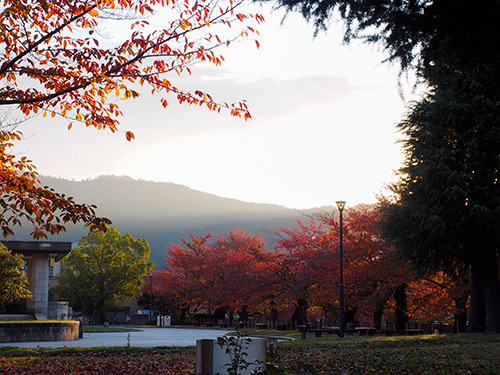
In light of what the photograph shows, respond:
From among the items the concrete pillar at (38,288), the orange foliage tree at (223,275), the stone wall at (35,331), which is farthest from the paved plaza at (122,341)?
the orange foliage tree at (223,275)

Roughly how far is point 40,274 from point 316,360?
87.7 ft

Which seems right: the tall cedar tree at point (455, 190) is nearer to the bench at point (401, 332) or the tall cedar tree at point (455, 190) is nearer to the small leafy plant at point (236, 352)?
the bench at point (401, 332)

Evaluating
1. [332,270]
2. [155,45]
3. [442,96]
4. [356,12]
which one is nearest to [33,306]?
[332,270]

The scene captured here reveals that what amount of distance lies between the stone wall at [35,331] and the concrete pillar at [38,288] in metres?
8.15

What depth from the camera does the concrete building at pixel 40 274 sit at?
1347 inches

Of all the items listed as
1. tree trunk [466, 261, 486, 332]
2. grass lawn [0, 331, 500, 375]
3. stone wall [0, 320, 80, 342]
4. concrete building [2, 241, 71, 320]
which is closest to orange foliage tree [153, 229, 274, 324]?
concrete building [2, 241, 71, 320]

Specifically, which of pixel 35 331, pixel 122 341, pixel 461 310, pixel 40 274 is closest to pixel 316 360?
pixel 122 341

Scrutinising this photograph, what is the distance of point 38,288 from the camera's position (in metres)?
34.5

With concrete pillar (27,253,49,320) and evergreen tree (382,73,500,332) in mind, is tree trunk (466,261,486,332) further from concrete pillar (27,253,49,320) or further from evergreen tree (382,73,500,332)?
concrete pillar (27,253,49,320)

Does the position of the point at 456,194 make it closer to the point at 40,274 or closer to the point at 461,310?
the point at 461,310

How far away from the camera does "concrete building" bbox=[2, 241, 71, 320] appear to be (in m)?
34.2

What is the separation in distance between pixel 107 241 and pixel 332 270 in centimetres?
3464

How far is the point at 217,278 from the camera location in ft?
162

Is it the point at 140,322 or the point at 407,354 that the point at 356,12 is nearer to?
the point at 407,354
